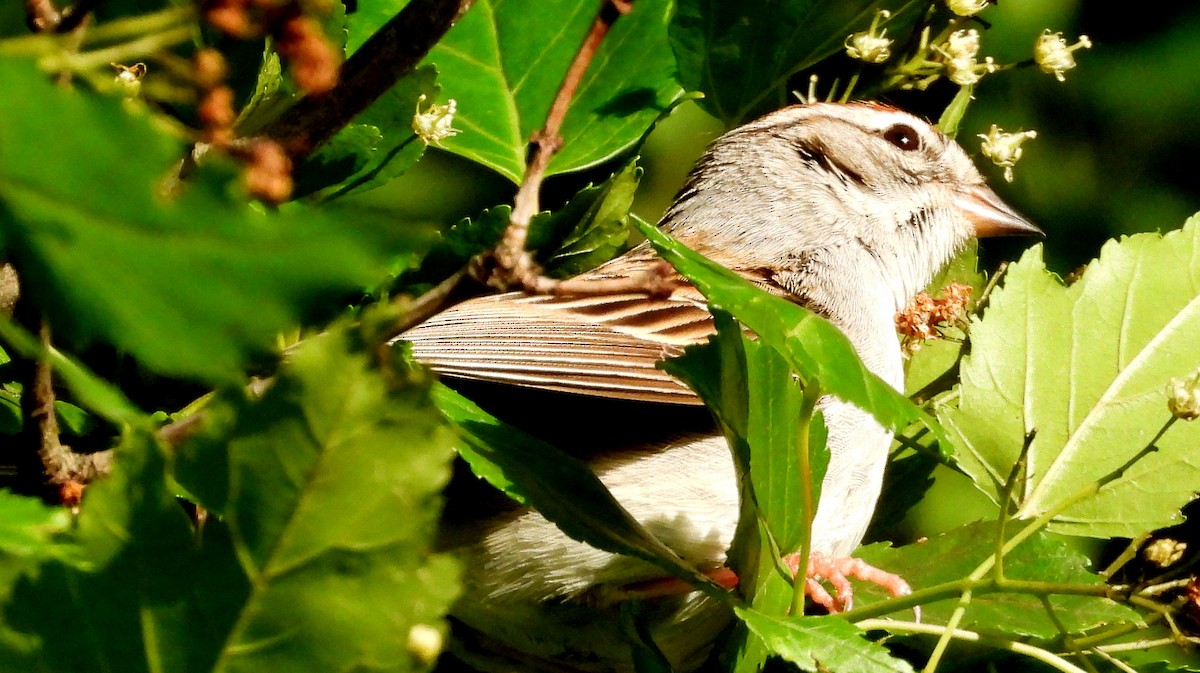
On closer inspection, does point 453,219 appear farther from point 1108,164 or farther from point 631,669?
point 1108,164

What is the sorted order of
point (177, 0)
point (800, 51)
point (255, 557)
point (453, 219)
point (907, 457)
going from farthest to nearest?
point (453, 219), point (907, 457), point (800, 51), point (177, 0), point (255, 557)

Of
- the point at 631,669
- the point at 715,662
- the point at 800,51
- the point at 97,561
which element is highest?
the point at 800,51

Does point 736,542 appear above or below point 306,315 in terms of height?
below

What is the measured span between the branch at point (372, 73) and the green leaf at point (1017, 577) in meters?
0.87

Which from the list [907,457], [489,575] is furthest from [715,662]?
[907,457]

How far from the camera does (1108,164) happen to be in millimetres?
3605

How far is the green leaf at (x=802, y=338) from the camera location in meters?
1.17

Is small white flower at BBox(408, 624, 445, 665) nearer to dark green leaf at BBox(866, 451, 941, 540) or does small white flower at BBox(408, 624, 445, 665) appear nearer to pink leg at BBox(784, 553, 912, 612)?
pink leg at BBox(784, 553, 912, 612)

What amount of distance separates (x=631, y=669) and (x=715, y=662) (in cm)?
24

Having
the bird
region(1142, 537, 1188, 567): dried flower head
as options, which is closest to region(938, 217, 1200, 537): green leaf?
region(1142, 537, 1188, 567): dried flower head

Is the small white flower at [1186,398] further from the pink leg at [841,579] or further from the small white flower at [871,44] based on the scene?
the small white flower at [871,44]

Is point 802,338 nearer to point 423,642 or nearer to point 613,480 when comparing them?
point 423,642

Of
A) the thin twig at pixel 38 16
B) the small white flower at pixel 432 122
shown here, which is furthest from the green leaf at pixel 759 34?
the thin twig at pixel 38 16

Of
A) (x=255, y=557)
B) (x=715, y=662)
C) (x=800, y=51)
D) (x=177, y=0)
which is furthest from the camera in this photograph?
(x=800, y=51)
